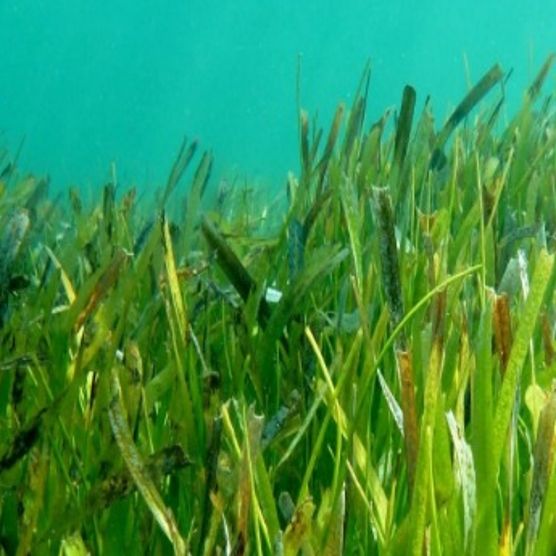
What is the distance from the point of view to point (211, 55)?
42500 mm

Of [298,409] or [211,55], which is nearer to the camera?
[298,409]

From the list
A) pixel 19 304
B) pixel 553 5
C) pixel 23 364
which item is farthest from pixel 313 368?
pixel 553 5

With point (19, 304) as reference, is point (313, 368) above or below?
below

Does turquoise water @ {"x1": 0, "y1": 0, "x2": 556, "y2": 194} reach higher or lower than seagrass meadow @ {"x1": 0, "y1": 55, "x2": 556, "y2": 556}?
higher

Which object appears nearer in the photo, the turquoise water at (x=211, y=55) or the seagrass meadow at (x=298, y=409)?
the seagrass meadow at (x=298, y=409)

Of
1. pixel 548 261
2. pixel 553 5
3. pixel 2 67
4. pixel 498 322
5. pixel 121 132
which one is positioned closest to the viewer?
pixel 548 261

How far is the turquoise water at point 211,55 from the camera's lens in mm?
39312

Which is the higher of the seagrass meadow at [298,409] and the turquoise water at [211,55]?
the turquoise water at [211,55]

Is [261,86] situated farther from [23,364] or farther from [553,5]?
[23,364]

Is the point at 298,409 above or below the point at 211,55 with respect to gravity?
below

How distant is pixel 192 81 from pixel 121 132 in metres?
3.40

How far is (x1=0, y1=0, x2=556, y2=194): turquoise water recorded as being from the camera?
39312 millimetres

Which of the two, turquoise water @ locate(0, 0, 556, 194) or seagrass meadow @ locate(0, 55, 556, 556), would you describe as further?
turquoise water @ locate(0, 0, 556, 194)

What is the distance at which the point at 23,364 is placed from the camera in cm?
77
